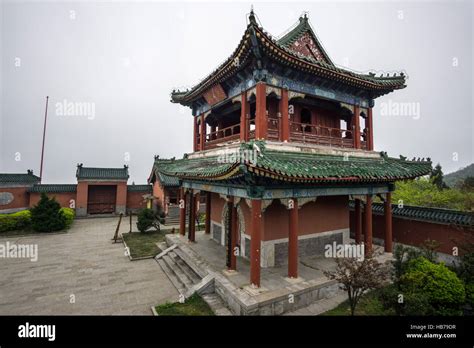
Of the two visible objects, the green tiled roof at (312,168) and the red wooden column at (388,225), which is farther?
the red wooden column at (388,225)

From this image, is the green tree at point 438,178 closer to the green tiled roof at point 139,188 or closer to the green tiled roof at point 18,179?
the green tiled roof at point 139,188

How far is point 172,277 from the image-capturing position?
10.3 meters

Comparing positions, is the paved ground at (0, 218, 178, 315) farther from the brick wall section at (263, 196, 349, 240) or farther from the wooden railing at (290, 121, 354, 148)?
the wooden railing at (290, 121, 354, 148)

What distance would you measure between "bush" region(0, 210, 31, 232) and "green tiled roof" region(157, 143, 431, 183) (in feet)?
49.2

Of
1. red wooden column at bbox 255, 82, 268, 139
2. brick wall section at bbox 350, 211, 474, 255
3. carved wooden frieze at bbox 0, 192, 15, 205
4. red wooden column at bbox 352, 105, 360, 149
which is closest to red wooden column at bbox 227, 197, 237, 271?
red wooden column at bbox 255, 82, 268, 139

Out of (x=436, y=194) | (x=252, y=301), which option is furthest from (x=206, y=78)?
(x=436, y=194)

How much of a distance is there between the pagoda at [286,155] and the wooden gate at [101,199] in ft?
63.7

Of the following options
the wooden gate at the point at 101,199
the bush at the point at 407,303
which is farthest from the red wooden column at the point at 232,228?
the wooden gate at the point at 101,199

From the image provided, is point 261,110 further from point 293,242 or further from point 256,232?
point 293,242

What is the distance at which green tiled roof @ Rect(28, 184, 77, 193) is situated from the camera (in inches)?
975

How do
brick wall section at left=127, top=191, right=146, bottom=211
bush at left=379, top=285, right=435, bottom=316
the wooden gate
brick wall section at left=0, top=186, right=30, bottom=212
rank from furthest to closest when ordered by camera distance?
brick wall section at left=127, top=191, right=146, bottom=211
the wooden gate
brick wall section at left=0, top=186, right=30, bottom=212
bush at left=379, top=285, right=435, bottom=316

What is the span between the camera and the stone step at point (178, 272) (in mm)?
9508

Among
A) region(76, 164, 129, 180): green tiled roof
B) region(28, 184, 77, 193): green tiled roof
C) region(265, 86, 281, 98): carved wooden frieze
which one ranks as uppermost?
region(265, 86, 281, 98): carved wooden frieze
